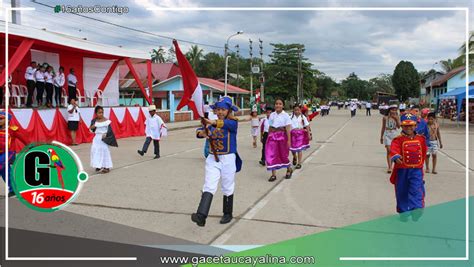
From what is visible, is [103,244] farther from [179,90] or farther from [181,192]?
[179,90]

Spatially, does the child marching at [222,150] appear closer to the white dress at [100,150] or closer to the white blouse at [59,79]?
the white dress at [100,150]

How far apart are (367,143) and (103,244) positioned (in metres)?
12.8

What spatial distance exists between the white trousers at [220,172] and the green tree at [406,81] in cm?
6574

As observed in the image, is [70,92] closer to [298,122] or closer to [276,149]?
[298,122]

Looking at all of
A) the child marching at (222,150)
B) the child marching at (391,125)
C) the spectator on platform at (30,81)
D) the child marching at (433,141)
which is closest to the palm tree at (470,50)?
the child marching at (433,141)

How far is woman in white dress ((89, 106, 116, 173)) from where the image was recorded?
898cm

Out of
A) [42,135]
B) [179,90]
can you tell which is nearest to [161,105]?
[179,90]

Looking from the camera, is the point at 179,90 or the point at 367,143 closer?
the point at 367,143

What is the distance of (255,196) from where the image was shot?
6.82 m

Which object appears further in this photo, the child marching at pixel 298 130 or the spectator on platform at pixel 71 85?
the spectator on platform at pixel 71 85

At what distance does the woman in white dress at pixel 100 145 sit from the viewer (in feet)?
29.5

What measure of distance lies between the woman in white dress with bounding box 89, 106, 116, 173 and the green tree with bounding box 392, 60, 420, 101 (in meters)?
63.5

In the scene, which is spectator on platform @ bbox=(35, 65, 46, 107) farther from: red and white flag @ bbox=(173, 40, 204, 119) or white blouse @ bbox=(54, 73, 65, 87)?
red and white flag @ bbox=(173, 40, 204, 119)

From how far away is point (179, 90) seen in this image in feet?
117
